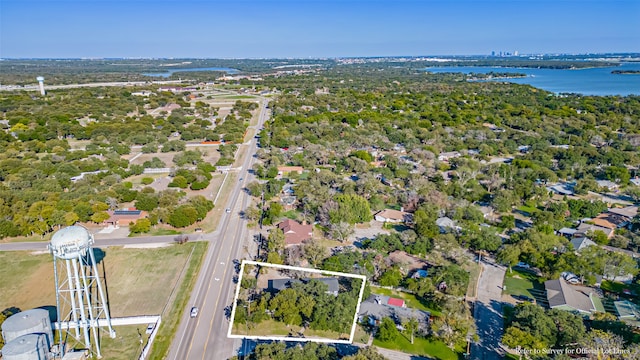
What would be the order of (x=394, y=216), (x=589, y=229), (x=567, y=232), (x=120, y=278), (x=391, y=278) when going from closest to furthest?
(x=391, y=278) < (x=120, y=278) < (x=589, y=229) < (x=567, y=232) < (x=394, y=216)

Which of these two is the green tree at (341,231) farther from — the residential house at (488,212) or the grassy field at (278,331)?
the residential house at (488,212)

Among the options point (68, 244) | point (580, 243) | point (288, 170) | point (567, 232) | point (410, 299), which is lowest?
point (410, 299)

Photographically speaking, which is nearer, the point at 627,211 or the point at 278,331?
the point at 278,331

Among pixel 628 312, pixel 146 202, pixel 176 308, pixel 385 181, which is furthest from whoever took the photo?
pixel 385 181

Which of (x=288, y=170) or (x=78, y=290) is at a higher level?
(x=78, y=290)

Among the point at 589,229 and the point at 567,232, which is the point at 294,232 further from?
the point at 589,229

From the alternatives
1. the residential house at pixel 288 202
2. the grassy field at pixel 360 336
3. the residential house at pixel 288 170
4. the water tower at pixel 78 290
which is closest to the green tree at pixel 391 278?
the grassy field at pixel 360 336

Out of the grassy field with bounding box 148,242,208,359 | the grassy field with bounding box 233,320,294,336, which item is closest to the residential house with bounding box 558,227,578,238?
the grassy field with bounding box 233,320,294,336

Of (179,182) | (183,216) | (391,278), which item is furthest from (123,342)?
(179,182)
